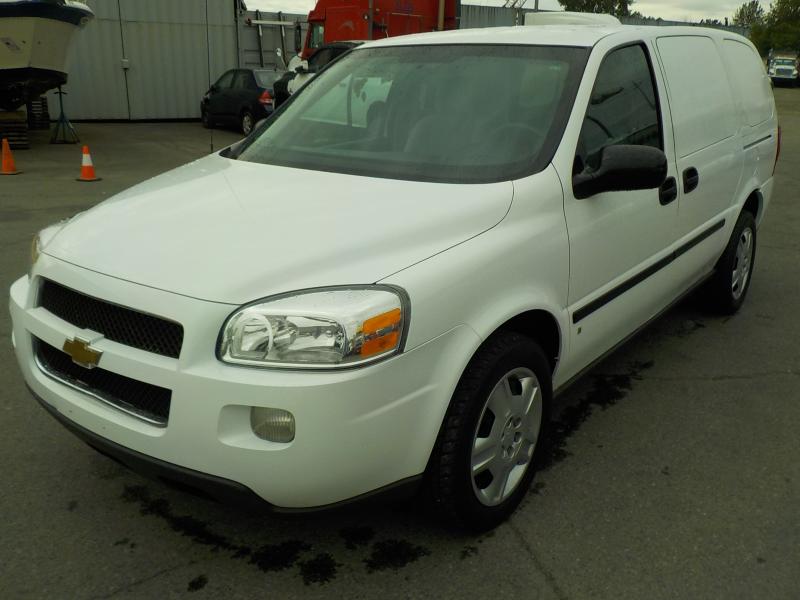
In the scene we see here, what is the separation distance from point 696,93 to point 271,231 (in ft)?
8.60

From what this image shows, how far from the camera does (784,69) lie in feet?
136

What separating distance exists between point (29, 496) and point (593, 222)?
2407mm

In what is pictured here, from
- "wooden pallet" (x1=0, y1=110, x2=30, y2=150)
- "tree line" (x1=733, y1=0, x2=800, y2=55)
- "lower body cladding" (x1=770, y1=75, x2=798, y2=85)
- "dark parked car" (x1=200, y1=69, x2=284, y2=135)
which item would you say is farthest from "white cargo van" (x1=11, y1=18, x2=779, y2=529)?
"tree line" (x1=733, y1=0, x2=800, y2=55)

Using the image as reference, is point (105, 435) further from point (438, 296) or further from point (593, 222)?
point (593, 222)

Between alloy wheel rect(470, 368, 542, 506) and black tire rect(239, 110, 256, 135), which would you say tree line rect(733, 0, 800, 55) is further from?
alloy wheel rect(470, 368, 542, 506)

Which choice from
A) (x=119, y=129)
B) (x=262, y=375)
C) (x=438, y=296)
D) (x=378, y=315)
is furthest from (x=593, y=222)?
(x=119, y=129)

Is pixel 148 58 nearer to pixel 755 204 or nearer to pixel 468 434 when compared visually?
pixel 755 204

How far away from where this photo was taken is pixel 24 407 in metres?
3.65

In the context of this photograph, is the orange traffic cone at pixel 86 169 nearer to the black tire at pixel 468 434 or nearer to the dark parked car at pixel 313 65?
the dark parked car at pixel 313 65

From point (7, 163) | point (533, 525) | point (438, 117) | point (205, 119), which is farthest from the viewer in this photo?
point (205, 119)

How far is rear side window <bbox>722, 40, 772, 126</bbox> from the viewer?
15.1ft

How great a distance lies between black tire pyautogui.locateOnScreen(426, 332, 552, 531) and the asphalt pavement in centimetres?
13

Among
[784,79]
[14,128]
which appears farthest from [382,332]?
[784,79]

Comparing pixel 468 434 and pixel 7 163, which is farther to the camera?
pixel 7 163
